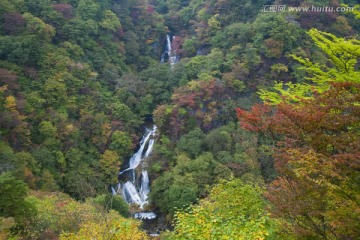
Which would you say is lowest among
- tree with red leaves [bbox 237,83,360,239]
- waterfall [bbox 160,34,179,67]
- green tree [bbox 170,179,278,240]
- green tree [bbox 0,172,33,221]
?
waterfall [bbox 160,34,179,67]

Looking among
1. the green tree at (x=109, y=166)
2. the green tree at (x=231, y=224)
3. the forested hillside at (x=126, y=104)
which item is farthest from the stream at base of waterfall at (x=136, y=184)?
the green tree at (x=231, y=224)

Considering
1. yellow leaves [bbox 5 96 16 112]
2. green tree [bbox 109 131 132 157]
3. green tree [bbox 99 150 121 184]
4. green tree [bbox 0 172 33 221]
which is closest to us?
green tree [bbox 0 172 33 221]

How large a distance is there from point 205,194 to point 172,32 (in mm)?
23543

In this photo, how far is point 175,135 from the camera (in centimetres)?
2222

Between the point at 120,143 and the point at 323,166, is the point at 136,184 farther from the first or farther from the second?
the point at 323,166

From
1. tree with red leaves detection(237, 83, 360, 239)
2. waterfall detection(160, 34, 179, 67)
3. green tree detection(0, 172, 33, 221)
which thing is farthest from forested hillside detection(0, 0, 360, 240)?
tree with red leaves detection(237, 83, 360, 239)

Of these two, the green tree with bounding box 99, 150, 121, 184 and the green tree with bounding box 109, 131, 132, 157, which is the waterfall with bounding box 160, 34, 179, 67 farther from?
the green tree with bounding box 99, 150, 121, 184

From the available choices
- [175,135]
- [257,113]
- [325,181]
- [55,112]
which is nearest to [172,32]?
[175,135]

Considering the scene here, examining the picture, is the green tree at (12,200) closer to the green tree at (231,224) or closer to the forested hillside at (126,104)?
the forested hillside at (126,104)

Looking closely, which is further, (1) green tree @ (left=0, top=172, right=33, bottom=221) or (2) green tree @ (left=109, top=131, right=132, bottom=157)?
(2) green tree @ (left=109, top=131, right=132, bottom=157)

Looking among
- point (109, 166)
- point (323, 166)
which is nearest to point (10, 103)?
point (109, 166)

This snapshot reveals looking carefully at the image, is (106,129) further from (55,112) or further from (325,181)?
(325,181)

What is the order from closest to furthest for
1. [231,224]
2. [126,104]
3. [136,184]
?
[231,224], [136,184], [126,104]

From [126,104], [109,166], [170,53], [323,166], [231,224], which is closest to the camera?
[323,166]
